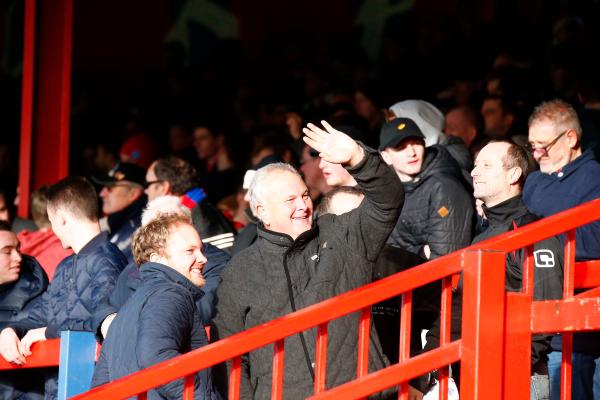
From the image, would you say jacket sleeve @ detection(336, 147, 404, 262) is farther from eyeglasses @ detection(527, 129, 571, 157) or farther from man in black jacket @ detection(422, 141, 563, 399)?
eyeglasses @ detection(527, 129, 571, 157)

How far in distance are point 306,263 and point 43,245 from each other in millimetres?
3380

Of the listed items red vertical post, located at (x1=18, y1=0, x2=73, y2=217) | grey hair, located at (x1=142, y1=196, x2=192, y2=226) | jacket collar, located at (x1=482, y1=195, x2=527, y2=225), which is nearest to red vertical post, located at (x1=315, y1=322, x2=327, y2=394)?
grey hair, located at (x1=142, y1=196, x2=192, y2=226)

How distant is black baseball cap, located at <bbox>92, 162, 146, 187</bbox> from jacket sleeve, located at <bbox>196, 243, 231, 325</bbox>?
7.23 ft

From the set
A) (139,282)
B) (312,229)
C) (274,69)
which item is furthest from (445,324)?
(274,69)

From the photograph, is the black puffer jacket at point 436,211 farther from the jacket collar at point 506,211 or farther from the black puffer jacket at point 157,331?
the black puffer jacket at point 157,331

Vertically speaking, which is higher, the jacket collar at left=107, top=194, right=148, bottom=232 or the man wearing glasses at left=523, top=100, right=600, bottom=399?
the man wearing glasses at left=523, top=100, right=600, bottom=399

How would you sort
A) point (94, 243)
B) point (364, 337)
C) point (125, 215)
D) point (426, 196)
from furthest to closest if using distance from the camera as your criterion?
point (125, 215), point (426, 196), point (94, 243), point (364, 337)

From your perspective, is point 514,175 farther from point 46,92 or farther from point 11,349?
point 46,92

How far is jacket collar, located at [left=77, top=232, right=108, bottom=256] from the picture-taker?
20.6 ft

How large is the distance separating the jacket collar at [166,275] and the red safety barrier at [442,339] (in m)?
0.75

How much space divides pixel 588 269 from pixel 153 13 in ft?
35.2

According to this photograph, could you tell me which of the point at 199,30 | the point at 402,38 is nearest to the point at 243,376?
the point at 402,38

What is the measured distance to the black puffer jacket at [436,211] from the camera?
21.6 feet

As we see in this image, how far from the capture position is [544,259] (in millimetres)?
5410
